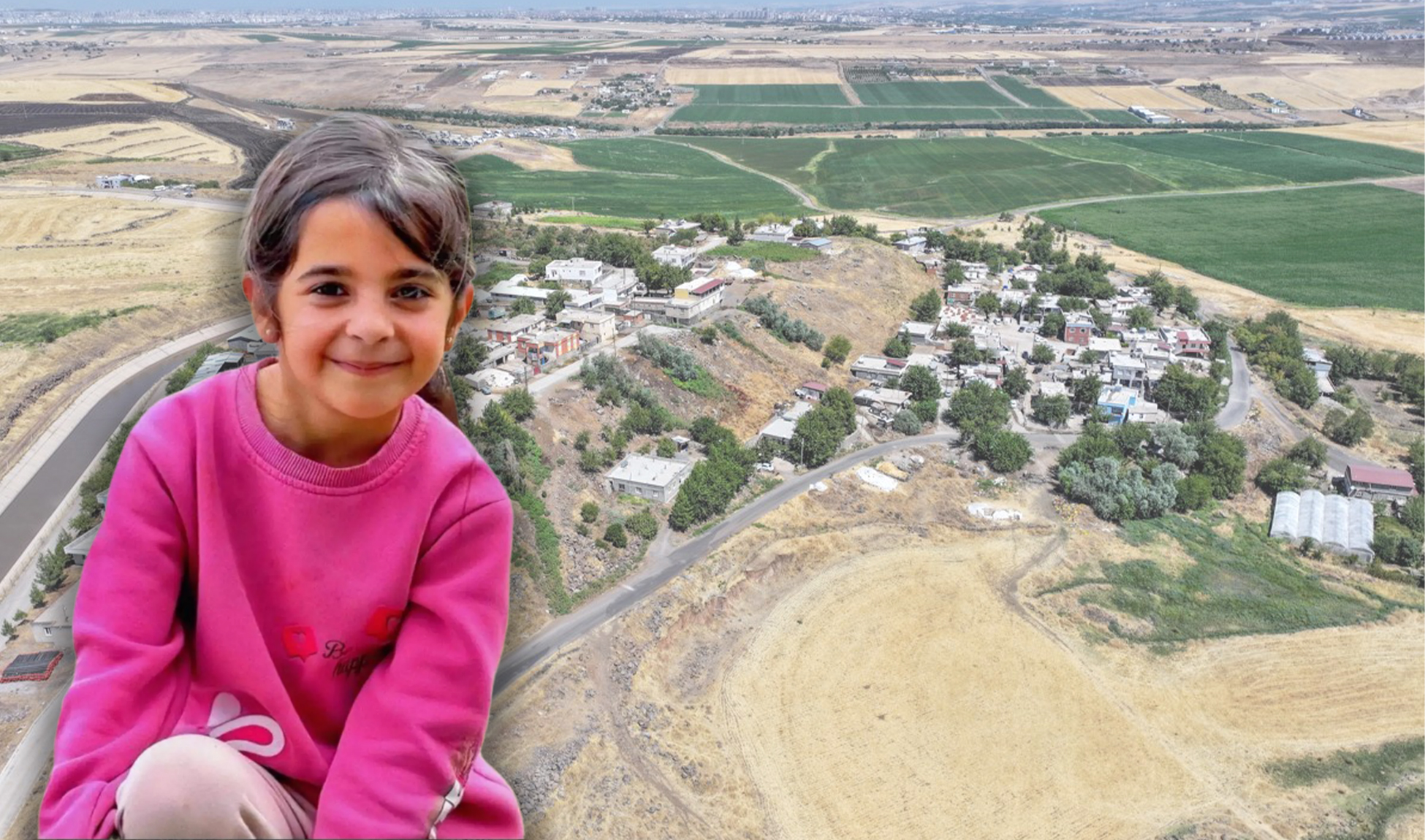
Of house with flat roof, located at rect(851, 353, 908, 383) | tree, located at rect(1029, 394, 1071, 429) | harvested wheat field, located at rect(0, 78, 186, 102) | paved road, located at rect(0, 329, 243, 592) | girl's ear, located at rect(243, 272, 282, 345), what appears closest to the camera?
girl's ear, located at rect(243, 272, 282, 345)

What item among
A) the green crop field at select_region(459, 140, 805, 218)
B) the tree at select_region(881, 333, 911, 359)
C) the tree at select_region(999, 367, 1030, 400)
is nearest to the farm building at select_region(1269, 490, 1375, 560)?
the tree at select_region(999, 367, 1030, 400)

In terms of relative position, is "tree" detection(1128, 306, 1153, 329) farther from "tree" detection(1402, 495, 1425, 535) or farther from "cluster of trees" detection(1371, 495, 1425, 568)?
"tree" detection(1402, 495, 1425, 535)

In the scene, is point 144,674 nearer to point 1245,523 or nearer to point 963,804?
point 963,804

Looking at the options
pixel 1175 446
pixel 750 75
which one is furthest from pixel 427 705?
pixel 750 75

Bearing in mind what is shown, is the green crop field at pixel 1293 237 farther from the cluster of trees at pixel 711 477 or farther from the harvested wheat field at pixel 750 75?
the harvested wheat field at pixel 750 75

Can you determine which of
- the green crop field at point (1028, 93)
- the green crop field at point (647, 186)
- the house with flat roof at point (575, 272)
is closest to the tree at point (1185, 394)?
the house with flat roof at point (575, 272)

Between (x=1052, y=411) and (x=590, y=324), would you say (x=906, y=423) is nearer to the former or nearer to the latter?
(x=1052, y=411)
